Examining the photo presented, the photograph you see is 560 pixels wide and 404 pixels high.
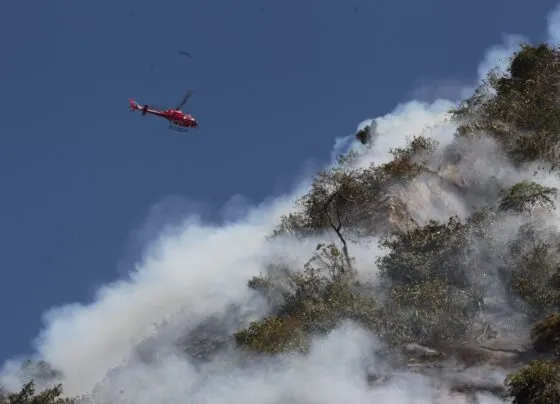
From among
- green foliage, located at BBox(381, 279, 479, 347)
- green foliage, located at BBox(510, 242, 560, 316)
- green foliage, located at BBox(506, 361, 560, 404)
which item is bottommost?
green foliage, located at BBox(506, 361, 560, 404)

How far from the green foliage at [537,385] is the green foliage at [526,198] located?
574 inches

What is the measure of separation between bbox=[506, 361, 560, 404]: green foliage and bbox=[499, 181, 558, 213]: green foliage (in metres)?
14.6

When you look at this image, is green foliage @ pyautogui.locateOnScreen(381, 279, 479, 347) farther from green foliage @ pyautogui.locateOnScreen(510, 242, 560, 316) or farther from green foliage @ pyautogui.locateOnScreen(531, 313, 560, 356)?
green foliage @ pyautogui.locateOnScreen(531, 313, 560, 356)

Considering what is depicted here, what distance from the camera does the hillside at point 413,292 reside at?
82.7 ft

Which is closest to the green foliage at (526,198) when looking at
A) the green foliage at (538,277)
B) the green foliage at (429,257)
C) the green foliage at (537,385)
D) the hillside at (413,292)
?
the hillside at (413,292)

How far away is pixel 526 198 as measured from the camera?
3278 cm

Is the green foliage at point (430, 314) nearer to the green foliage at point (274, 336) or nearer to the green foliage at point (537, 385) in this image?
the green foliage at point (274, 336)

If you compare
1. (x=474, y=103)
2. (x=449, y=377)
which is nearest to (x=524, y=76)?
(x=474, y=103)

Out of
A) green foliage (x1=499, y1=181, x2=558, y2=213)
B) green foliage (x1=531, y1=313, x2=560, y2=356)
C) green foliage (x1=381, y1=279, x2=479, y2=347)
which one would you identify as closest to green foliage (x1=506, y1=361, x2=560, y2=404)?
green foliage (x1=531, y1=313, x2=560, y2=356)

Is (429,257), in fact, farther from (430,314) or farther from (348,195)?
(348,195)

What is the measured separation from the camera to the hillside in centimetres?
2520

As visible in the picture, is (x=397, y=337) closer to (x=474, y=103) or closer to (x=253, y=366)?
(x=253, y=366)

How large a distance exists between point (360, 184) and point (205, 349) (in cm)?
1478

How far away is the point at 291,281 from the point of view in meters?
35.6
